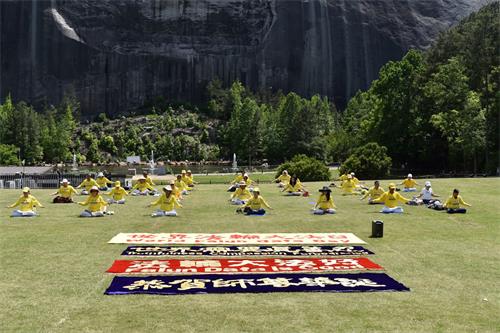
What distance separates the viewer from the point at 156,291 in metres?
11.1

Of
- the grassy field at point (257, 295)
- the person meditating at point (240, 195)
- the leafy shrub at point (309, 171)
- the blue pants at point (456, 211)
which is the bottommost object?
the grassy field at point (257, 295)

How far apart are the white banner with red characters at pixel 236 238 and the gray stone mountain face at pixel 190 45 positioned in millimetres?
114116

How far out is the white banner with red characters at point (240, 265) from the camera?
13.0 m

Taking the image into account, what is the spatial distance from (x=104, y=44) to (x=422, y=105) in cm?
8924

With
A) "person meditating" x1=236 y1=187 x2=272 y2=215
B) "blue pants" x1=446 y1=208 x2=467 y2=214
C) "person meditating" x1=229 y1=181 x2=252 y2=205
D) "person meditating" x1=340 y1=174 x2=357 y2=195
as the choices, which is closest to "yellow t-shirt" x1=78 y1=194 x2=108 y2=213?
"person meditating" x1=236 y1=187 x2=272 y2=215

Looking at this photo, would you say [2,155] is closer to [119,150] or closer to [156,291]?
[119,150]

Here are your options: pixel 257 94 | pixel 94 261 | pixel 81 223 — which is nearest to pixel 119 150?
pixel 257 94

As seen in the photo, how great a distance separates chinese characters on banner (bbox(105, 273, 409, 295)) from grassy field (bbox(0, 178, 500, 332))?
1.11ft

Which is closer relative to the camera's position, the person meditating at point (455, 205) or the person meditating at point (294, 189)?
the person meditating at point (455, 205)

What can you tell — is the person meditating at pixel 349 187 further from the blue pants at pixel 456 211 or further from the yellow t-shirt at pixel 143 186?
the yellow t-shirt at pixel 143 186

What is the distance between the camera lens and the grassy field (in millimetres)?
9266

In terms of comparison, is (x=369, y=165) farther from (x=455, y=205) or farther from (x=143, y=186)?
(x=455, y=205)

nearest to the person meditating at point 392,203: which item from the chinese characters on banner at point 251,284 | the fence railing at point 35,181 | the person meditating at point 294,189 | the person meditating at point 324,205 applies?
the person meditating at point 324,205

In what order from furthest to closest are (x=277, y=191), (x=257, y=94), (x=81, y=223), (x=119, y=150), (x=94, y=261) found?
(x=257, y=94) < (x=119, y=150) < (x=277, y=191) < (x=81, y=223) < (x=94, y=261)
